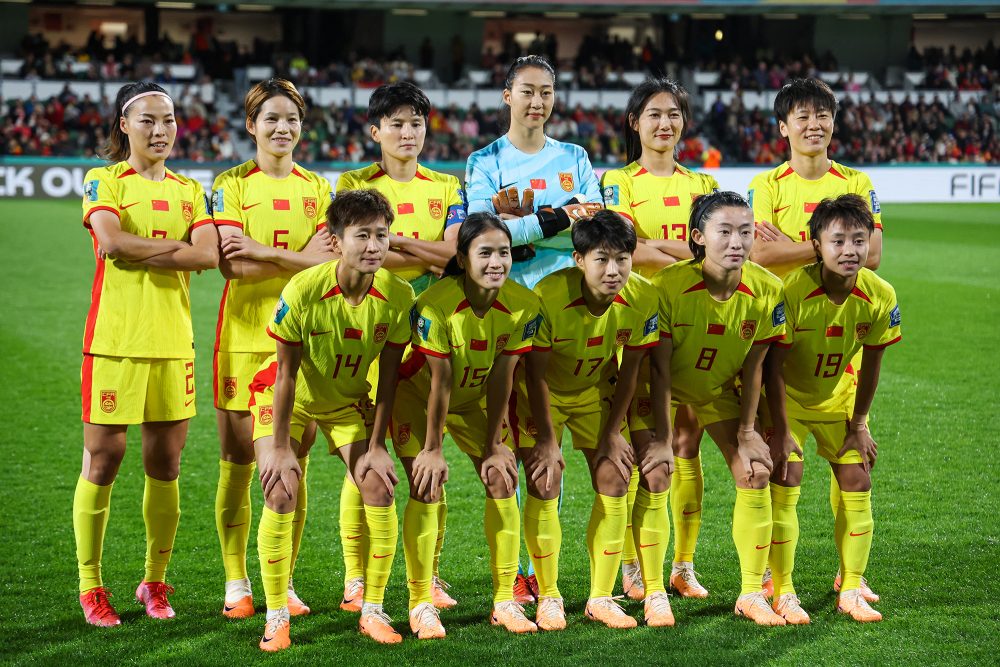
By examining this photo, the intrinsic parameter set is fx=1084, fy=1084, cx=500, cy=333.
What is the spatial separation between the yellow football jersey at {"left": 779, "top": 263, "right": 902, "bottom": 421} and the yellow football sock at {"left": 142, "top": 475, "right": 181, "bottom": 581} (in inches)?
105

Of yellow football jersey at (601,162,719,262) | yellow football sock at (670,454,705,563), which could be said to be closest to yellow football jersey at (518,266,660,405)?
yellow football jersey at (601,162,719,262)

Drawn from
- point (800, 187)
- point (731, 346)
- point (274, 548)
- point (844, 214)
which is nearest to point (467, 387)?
point (274, 548)

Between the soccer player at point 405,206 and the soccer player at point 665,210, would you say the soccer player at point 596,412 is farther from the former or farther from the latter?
the soccer player at point 405,206

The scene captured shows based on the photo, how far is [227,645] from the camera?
423cm

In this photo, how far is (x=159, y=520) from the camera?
4668mm

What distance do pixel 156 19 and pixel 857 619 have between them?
112ft

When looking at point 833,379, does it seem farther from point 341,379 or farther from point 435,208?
point 341,379

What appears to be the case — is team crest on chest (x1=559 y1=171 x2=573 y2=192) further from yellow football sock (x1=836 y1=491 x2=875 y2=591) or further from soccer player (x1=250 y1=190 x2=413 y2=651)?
yellow football sock (x1=836 y1=491 x2=875 y2=591)

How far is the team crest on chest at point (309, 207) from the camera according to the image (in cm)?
471

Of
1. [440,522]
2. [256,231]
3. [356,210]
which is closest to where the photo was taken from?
[356,210]

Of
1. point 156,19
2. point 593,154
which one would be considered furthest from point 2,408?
point 156,19

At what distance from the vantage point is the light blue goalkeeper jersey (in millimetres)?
4812

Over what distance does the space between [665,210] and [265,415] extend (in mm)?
1976

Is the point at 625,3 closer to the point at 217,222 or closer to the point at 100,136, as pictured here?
the point at 100,136
